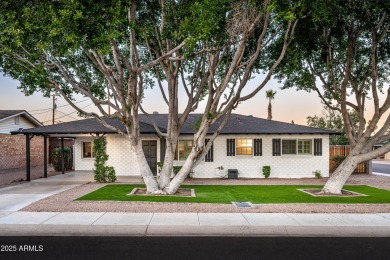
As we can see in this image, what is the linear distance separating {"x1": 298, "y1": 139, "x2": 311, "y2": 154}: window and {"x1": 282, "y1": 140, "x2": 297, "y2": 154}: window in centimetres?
32

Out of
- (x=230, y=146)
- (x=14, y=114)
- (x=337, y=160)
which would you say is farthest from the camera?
(x=14, y=114)

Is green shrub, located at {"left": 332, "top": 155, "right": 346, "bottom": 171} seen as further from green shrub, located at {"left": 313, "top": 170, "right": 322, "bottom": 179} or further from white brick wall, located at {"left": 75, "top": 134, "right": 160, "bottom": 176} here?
white brick wall, located at {"left": 75, "top": 134, "right": 160, "bottom": 176}

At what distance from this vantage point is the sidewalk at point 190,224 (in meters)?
7.05

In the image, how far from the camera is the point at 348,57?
12.3 m

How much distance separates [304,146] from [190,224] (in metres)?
13.4

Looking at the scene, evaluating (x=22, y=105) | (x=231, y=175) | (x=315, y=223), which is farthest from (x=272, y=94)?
(x=22, y=105)

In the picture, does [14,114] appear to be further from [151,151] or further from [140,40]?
[140,40]

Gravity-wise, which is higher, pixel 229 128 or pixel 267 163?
pixel 229 128

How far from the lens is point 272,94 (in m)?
29.1

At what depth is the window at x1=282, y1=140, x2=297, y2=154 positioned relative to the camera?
18750 millimetres

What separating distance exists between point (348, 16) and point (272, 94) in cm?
1695

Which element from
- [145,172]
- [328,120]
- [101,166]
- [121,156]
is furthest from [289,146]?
[328,120]

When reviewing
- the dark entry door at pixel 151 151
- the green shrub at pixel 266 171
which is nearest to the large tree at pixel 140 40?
the dark entry door at pixel 151 151
